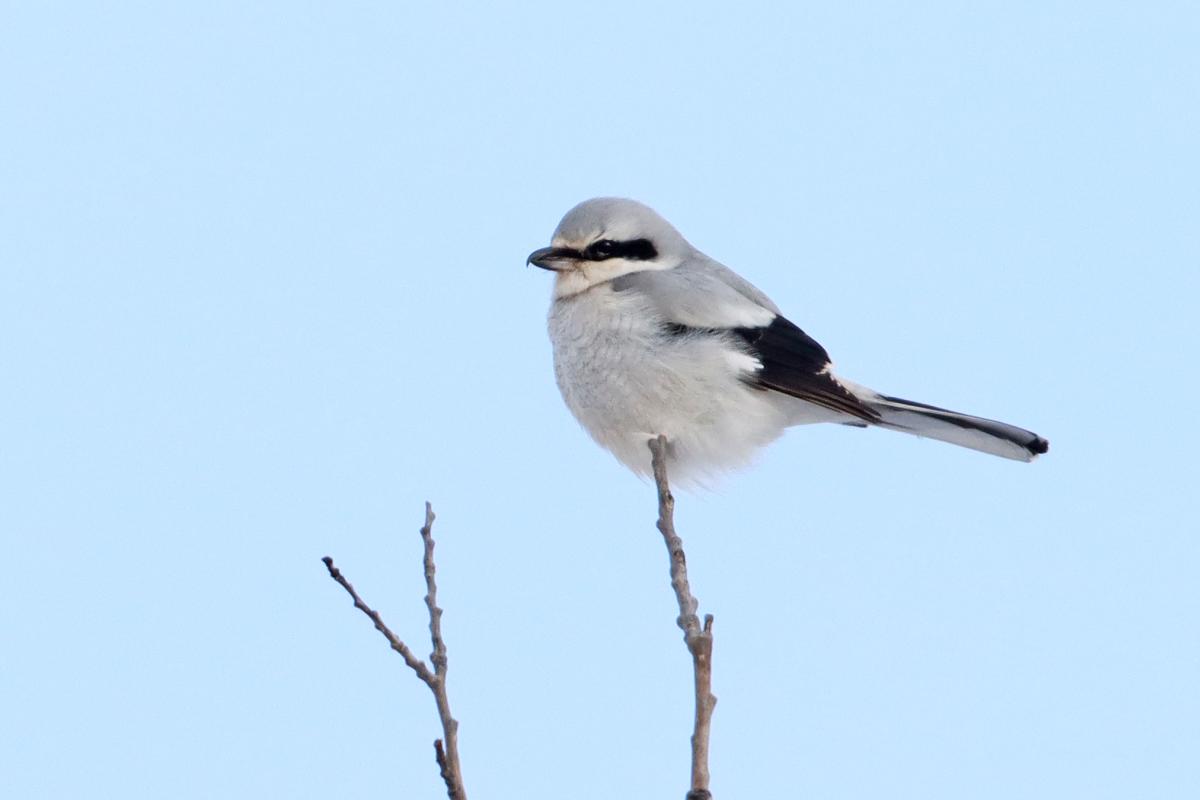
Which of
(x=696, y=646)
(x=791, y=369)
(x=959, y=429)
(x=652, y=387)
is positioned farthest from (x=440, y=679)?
(x=959, y=429)

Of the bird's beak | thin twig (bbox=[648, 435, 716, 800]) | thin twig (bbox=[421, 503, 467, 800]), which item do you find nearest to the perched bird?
the bird's beak

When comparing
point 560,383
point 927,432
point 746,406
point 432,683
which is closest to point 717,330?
point 746,406

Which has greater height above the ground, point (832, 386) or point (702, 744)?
point (832, 386)

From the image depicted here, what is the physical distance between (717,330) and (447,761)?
2.53 meters

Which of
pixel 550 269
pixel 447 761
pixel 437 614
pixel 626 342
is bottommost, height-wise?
pixel 447 761

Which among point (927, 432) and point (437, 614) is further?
point (927, 432)

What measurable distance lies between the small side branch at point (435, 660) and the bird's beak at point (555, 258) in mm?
2166

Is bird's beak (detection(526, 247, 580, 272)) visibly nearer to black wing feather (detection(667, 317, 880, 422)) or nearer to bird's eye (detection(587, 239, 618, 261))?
bird's eye (detection(587, 239, 618, 261))

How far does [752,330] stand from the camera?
4.12 metres

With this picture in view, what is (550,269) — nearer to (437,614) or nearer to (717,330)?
(717,330)

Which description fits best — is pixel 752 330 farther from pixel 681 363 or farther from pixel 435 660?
pixel 435 660

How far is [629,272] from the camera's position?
428 cm

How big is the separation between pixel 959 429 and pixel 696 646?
Result: 2.42 metres

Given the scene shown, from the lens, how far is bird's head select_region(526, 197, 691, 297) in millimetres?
4266
